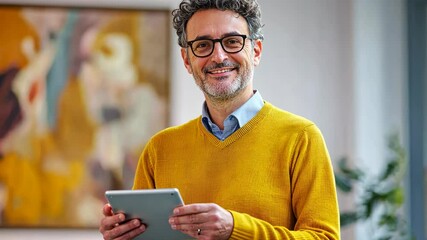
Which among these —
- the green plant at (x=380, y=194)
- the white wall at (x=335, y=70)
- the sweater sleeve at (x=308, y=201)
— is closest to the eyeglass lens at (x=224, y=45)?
the sweater sleeve at (x=308, y=201)

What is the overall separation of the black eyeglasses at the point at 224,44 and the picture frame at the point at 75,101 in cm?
286

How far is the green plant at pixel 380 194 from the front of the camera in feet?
15.2

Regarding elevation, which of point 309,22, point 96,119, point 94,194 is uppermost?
point 309,22

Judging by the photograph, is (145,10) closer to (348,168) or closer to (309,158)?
(348,168)

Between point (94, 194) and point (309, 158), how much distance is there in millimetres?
3045

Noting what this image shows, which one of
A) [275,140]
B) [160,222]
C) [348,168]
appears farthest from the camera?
[348,168]

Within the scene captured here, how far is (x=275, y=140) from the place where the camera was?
82.0 inches

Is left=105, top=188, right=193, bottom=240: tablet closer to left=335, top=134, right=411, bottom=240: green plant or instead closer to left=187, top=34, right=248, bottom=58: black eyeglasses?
left=187, top=34, right=248, bottom=58: black eyeglasses

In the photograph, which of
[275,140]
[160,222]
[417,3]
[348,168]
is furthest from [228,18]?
[417,3]

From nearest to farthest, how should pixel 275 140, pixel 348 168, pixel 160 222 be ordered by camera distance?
1. pixel 160 222
2. pixel 275 140
3. pixel 348 168

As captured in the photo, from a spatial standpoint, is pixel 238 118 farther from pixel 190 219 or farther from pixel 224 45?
pixel 190 219

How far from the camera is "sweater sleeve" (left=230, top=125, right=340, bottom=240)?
1.90 metres

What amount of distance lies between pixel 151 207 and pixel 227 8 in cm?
54

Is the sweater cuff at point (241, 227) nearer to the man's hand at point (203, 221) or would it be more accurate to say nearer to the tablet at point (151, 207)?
the man's hand at point (203, 221)
